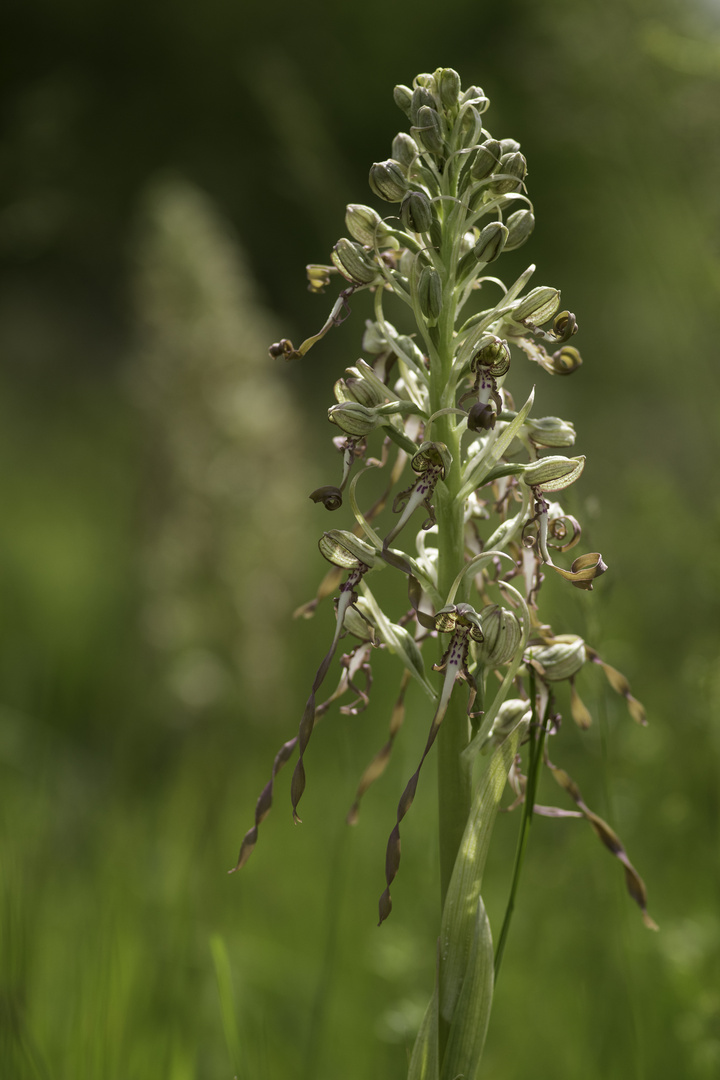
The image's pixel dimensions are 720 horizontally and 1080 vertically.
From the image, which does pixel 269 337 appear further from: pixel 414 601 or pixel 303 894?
pixel 414 601

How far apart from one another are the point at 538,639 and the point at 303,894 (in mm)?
2228

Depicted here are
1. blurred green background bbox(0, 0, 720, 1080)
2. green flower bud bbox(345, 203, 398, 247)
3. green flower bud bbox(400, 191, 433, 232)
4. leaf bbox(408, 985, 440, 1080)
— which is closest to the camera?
leaf bbox(408, 985, 440, 1080)

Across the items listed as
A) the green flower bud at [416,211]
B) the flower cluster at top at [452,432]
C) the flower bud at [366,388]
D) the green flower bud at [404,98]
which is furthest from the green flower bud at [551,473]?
the green flower bud at [404,98]

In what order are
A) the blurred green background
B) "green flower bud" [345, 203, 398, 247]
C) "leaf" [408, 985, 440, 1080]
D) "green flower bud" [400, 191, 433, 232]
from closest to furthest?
"leaf" [408, 985, 440, 1080]
"green flower bud" [400, 191, 433, 232]
"green flower bud" [345, 203, 398, 247]
the blurred green background

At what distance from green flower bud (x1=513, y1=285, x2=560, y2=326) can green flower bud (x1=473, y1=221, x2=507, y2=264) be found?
0.25 feet

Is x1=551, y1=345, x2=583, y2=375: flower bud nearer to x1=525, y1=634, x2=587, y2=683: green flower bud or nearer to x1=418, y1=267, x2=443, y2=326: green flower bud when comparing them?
x1=418, y1=267, x2=443, y2=326: green flower bud

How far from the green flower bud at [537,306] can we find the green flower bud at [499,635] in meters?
0.42

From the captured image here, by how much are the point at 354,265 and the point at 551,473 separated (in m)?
0.41

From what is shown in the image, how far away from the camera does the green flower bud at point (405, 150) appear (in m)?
1.22

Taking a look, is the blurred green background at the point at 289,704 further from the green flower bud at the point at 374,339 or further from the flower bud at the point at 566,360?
the green flower bud at the point at 374,339

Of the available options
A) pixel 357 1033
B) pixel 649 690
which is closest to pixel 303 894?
pixel 357 1033

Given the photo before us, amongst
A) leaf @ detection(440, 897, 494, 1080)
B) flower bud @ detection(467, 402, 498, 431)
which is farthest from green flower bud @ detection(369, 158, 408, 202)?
leaf @ detection(440, 897, 494, 1080)

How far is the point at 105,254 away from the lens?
20.8 meters

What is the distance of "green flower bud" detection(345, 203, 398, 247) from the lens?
124cm
